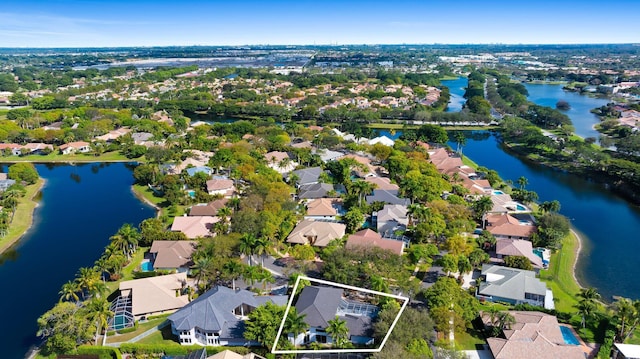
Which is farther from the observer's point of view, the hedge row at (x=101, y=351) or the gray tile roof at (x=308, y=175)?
the gray tile roof at (x=308, y=175)

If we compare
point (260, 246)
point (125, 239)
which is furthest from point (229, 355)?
point (125, 239)

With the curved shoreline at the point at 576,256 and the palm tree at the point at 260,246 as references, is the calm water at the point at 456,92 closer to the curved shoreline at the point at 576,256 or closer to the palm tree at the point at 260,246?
the curved shoreline at the point at 576,256

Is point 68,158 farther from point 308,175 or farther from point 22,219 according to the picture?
point 308,175

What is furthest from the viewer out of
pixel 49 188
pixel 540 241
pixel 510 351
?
pixel 49 188

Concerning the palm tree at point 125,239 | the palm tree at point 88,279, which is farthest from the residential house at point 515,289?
the palm tree at point 125,239

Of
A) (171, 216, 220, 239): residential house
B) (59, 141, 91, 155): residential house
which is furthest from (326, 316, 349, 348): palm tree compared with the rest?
(59, 141, 91, 155): residential house

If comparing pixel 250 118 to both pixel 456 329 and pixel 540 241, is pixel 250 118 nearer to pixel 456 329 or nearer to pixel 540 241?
pixel 540 241

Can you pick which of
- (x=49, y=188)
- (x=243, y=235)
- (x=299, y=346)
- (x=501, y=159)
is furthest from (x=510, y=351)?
(x=49, y=188)
